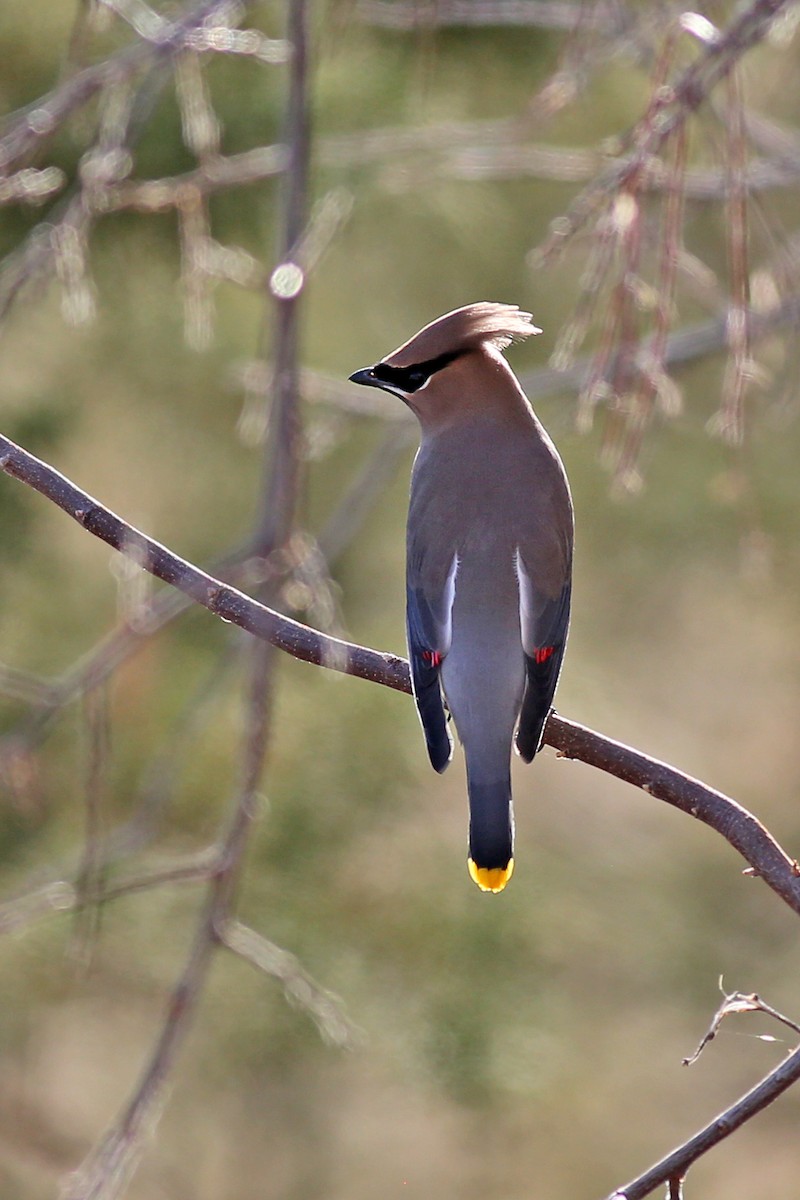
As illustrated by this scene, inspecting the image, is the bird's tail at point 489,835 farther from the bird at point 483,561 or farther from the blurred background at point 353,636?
the blurred background at point 353,636

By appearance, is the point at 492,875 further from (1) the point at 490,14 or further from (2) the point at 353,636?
(2) the point at 353,636

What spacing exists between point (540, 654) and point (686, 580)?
12.9ft

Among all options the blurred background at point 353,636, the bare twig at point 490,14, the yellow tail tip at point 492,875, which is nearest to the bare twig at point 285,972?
the blurred background at point 353,636

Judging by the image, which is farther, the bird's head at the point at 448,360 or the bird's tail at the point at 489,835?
the bird's head at the point at 448,360

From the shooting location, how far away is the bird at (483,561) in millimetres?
2404

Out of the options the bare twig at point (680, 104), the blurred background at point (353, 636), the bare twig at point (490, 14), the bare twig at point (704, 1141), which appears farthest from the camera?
the blurred background at point (353, 636)

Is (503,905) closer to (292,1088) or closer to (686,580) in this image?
(292,1088)

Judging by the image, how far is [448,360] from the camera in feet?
9.05

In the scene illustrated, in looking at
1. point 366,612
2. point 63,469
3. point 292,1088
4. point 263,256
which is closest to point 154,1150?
point 292,1088

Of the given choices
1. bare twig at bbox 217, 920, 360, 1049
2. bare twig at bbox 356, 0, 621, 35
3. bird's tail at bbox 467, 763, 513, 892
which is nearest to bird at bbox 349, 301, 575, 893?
bird's tail at bbox 467, 763, 513, 892

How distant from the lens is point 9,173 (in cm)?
272

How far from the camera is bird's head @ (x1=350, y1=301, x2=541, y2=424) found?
2.73 m

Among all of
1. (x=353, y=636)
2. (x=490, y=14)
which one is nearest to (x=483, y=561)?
(x=490, y=14)

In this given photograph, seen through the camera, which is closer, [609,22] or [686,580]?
[609,22]
